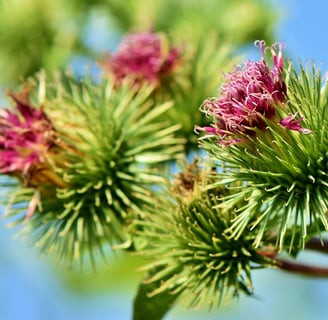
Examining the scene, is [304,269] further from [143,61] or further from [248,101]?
[143,61]

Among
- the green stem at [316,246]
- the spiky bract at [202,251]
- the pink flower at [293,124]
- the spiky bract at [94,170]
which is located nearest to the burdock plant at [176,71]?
the spiky bract at [94,170]

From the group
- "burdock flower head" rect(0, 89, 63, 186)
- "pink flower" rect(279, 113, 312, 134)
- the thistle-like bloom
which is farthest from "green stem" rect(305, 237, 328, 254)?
the thistle-like bloom

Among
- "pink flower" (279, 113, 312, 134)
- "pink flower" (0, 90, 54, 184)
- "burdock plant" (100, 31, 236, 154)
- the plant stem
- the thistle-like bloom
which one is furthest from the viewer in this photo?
the thistle-like bloom

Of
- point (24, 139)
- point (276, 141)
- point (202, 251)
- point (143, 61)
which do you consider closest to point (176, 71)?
point (143, 61)

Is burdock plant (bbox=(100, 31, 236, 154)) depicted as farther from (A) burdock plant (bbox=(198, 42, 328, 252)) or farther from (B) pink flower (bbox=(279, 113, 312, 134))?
(B) pink flower (bbox=(279, 113, 312, 134))

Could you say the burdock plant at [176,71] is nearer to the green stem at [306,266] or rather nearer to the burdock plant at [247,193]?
the burdock plant at [247,193]
